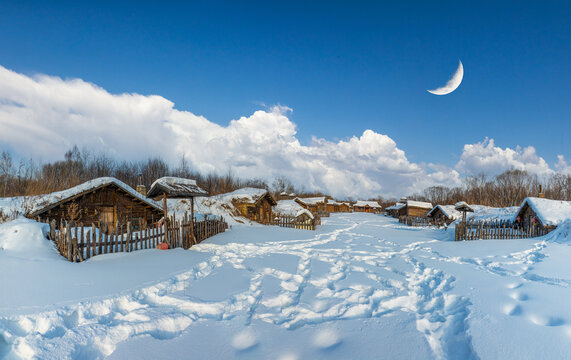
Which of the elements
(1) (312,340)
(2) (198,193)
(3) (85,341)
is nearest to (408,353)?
(1) (312,340)

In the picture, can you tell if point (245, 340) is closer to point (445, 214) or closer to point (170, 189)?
point (170, 189)

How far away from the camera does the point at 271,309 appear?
5.07 meters

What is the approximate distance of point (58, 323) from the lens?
4.22m

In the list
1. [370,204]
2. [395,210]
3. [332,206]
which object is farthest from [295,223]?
[370,204]

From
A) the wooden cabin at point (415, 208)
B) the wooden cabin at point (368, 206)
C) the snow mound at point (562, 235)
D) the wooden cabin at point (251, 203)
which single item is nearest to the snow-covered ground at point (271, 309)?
the snow mound at point (562, 235)

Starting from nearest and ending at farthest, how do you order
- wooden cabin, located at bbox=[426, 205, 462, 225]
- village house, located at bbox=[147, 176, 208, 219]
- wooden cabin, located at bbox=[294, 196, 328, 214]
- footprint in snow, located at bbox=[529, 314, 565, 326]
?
1. footprint in snow, located at bbox=[529, 314, 565, 326]
2. village house, located at bbox=[147, 176, 208, 219]
3. wooden cabin, located at bbox=[426, 205, 462, 225]
4. wooden cabin, located at bbox=[294, 196, 328, 214]

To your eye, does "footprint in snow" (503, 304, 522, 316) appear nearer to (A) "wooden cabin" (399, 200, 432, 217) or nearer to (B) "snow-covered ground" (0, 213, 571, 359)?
(B) "snow-covered ground" (0, 213, 571, 359)

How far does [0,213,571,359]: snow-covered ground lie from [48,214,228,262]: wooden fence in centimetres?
44

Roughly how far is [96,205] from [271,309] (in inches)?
677

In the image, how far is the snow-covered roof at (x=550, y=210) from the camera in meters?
16.8

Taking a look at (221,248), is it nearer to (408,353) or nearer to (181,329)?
(181,329)

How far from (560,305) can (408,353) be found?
3255 millimetres

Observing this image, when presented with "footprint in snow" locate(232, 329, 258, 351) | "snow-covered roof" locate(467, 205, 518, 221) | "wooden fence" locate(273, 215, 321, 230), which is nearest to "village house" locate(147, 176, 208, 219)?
"footprint in snow" locate(232, 329, 258, 351)

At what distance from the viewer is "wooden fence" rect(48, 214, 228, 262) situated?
7.92 m
